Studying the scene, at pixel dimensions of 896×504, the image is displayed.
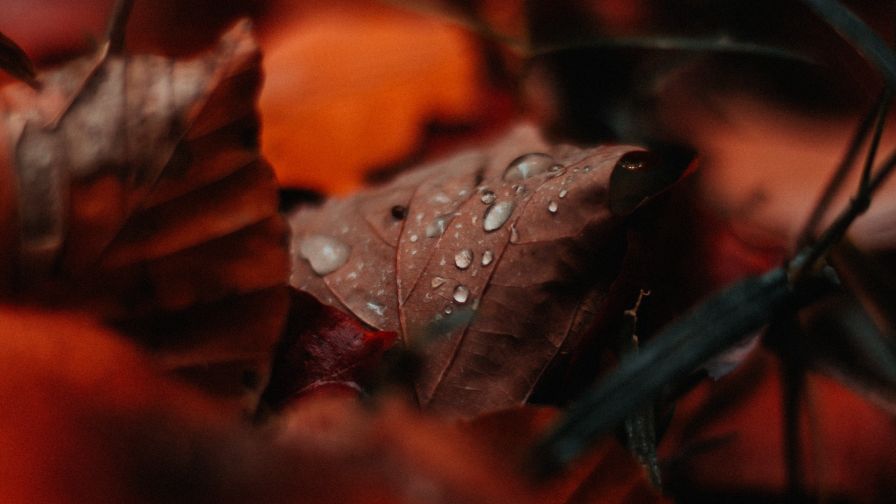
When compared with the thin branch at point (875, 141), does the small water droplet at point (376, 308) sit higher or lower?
lower

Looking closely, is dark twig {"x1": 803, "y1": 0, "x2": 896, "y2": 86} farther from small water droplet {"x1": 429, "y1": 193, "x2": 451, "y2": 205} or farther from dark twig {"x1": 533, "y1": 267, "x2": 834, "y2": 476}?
small water droplet {"x1": 429, "y1": 193, "x2": 451, "y2": 205}

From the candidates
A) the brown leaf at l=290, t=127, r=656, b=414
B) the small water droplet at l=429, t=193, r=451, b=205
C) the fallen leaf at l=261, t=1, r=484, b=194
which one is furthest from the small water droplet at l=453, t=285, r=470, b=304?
the fallen leaf at l=261, t=1, r=484, b=194

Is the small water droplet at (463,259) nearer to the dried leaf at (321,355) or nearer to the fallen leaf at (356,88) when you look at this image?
the dried leaf at (321,355)

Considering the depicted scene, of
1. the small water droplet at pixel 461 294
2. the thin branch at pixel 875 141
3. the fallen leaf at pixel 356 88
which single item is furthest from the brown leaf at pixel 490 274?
the fallen leaf at pixel 356 88

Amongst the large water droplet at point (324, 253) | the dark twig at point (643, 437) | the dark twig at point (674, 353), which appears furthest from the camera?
the large water droplet at point (324, 253)

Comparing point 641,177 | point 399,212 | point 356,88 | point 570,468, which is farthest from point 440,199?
point 356,88

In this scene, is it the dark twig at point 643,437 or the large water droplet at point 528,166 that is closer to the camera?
the dark twig at point 643,437

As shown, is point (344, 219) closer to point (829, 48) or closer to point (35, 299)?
point (35, 299)

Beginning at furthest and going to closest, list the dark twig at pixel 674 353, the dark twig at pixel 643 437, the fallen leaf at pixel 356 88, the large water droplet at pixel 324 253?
1. the fallen leaf at pixel 356 88
2. the large water droplet at pixel 324 253
3. the dark twig at pixel 643 437
4. the dark twig at pixel 674 353
